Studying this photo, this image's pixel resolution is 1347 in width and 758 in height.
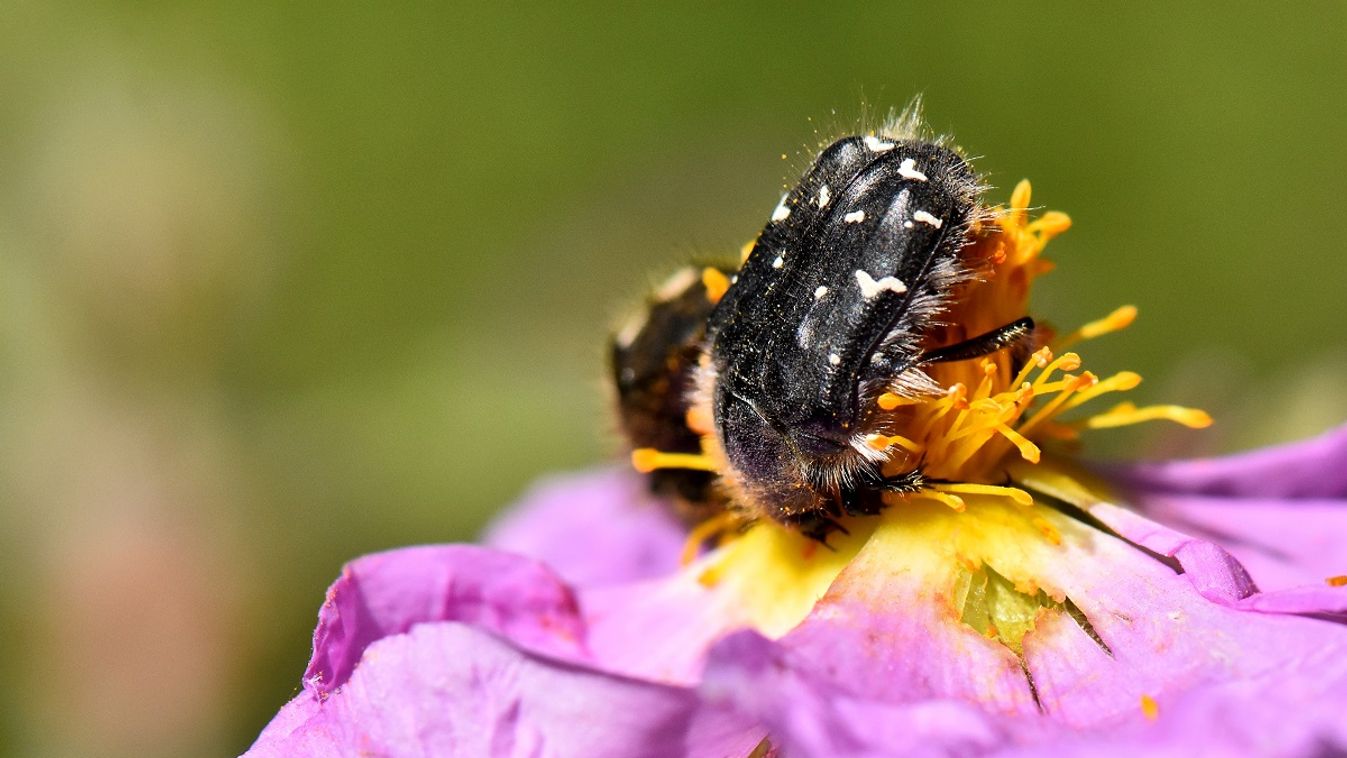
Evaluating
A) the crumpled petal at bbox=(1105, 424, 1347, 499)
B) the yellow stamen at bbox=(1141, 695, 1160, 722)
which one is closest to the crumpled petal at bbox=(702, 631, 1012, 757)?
the yellow stamen at bbox=(1141, 695, 1160, 722)

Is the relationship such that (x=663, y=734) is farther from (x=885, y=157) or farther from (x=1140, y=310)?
(x=1140, y=310)

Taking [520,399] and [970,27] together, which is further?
[970,27]

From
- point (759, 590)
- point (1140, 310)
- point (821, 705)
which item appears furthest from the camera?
point (1140, 310)

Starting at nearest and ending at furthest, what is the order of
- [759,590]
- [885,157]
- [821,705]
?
[821,705]
[885,157]
[759,590]

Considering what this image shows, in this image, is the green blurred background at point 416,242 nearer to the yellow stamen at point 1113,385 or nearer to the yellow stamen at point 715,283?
the yellow stamen at point 715,283

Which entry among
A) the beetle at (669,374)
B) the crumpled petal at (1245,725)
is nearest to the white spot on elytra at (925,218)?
the beetle at (669,374)

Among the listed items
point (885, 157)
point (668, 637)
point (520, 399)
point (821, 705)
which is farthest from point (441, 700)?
point (520, 399)
